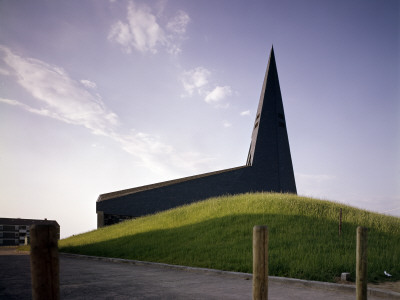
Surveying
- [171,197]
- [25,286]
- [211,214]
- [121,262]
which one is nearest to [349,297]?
[25,286]

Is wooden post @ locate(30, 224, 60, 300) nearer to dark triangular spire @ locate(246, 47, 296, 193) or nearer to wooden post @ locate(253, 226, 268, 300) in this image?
wooden post @ locate(253, 226, 268, 300)

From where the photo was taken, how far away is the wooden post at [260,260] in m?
2.81

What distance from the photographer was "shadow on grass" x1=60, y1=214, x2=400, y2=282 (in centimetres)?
898

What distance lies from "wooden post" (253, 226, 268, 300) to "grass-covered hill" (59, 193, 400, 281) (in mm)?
6275

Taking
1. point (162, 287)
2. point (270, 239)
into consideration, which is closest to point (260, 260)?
point (162, 287)

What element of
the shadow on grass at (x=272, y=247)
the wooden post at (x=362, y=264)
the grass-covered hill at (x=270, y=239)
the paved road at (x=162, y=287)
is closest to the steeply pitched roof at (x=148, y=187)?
the grass-covered hill at (x=270, y=239)

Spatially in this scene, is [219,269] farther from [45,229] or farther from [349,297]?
[45,229]

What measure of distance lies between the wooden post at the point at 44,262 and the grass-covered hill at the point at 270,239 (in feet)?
25.2

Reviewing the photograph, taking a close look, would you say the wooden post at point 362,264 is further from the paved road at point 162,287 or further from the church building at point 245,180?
the church building at point 245,180

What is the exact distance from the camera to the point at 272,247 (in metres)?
11.1

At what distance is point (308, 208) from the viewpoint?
53.0 feet

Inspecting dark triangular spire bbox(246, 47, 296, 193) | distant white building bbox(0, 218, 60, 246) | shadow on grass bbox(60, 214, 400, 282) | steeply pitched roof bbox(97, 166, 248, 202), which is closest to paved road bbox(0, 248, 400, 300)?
shadow on grass bbox(60, 214, 400, 282)

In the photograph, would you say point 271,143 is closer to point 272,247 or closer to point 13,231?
point 272,247

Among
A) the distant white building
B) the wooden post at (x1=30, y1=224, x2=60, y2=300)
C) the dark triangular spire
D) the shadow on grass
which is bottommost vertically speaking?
the distant white building
